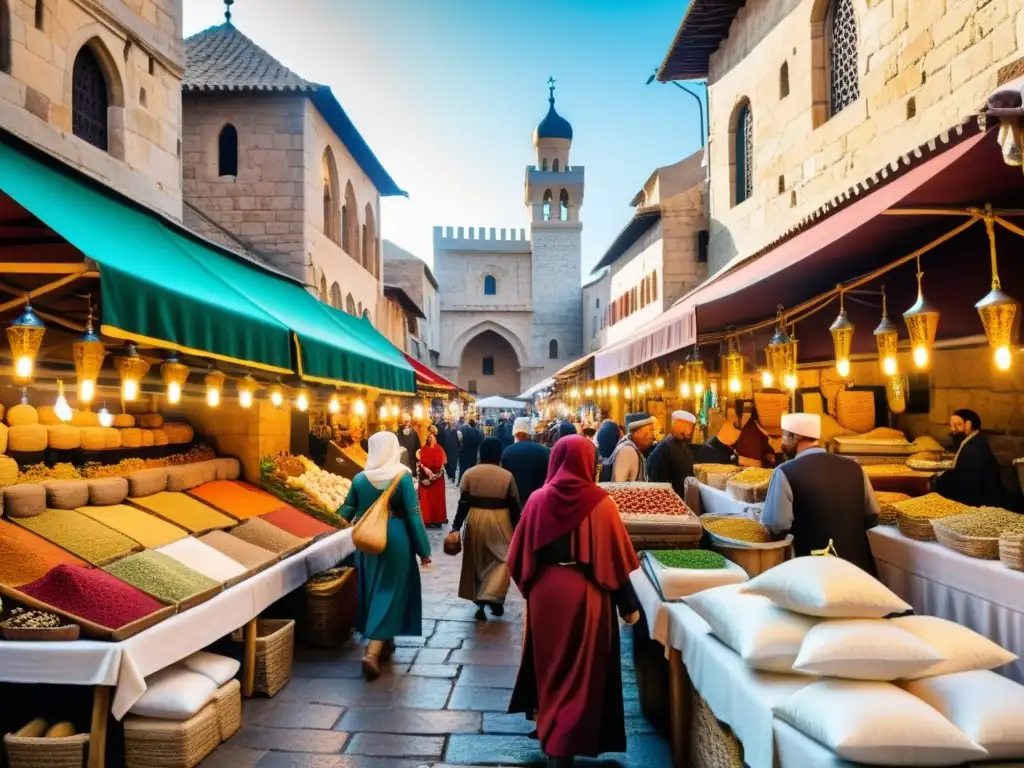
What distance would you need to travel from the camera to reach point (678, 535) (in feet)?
13.3

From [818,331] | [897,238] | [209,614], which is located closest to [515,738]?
[209,614]

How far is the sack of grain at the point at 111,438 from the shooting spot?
501cm

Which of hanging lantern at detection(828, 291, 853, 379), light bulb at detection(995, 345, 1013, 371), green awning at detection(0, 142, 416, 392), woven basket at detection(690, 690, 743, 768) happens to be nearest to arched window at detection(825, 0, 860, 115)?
hanging lantern at detection(828, 291, 853, 379)

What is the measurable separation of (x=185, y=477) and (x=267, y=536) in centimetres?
92

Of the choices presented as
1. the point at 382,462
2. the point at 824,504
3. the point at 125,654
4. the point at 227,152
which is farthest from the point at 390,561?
the point at 227,152

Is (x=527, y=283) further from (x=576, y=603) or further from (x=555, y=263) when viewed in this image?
(x=576, y=603)

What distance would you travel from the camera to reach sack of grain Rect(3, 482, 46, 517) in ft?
12.8

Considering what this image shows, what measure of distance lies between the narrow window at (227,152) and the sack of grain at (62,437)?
28.8 feet

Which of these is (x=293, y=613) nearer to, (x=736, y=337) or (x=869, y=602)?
(x=869, y=602)

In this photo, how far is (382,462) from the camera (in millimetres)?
5066

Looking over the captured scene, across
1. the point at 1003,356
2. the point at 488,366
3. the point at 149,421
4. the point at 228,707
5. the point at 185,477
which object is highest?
the point at 488,366

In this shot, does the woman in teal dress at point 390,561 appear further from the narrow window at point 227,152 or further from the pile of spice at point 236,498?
the narrow window at point 227,152

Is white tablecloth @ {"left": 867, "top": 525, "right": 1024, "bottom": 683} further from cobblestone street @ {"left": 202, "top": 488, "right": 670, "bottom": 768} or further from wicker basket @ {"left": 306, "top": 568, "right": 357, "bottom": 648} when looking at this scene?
wicker basket @ {"left": 306, "top": 568, "right": 357, "bottom": 648}

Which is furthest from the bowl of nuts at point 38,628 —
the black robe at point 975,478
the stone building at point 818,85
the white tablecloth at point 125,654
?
the stone building at point 818,85
